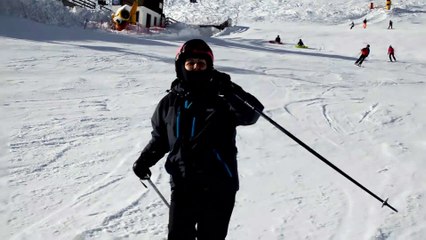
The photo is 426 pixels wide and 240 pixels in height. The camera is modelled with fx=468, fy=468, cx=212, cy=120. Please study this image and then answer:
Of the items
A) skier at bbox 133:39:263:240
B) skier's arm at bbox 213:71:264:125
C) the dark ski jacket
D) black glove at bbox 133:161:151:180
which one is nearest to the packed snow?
black glove at bbox 133:161:151:180

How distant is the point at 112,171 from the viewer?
544cm

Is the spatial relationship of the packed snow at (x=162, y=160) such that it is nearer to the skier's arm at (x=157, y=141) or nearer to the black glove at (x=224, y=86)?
the skier's arm at (x=157, y=141)

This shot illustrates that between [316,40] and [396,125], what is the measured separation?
24.9 metres

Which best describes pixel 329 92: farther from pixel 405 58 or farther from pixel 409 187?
pixel 405 58

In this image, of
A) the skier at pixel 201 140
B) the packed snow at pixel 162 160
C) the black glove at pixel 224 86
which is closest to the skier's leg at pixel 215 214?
the skier at pixel 201 140

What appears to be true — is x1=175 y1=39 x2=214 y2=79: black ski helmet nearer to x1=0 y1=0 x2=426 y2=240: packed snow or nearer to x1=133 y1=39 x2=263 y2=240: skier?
x1=133 y1=39 x2=263 y2=240: skier

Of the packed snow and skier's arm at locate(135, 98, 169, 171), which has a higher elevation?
skier's arm at locate(135, 98, 169, 171)

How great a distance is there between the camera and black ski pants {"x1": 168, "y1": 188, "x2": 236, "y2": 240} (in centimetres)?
248

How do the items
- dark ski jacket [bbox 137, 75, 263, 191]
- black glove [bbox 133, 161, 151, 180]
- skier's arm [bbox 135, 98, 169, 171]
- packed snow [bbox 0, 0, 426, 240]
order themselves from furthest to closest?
packed snow [bbox 0, 0, 426, 240], black glove [bbox 133, 161, 151, 180], skier's arm [bbox 135, 98, 169, 171], dark ski jacket [bbox 137, 75, 263, 191]

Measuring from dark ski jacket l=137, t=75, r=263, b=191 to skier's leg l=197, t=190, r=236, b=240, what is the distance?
5cm

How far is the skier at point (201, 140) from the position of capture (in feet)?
8.00

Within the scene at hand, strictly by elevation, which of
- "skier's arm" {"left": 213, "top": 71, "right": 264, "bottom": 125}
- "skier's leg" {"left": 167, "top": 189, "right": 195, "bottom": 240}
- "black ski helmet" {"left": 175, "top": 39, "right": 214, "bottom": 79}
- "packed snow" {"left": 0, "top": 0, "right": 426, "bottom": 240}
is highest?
"black ski helmet" {"left": 175, "top": 39, "right": 214, "bottom": 79}

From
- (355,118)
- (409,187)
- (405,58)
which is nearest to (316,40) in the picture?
(405,58)

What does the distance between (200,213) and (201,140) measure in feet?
1.35
